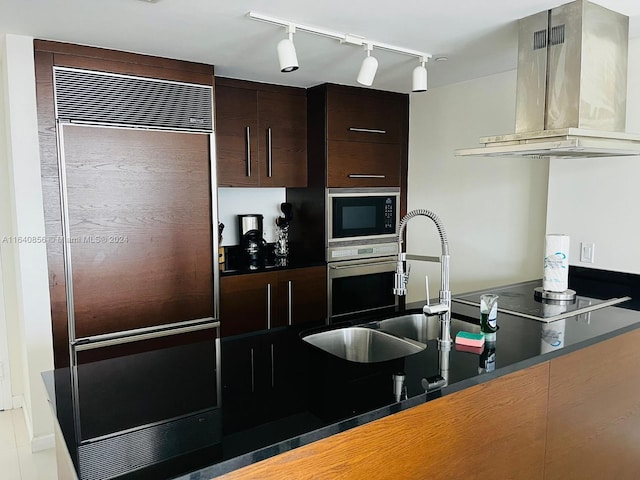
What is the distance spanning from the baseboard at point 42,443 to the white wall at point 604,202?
3279mm

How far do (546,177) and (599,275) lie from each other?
73 cm

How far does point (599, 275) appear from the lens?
9.03ft

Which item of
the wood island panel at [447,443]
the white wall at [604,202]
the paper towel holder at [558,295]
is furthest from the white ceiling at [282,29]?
the wood island panel at [447,443]

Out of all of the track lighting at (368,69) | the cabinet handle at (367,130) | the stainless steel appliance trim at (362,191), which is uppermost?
the track lighting at (368,69)

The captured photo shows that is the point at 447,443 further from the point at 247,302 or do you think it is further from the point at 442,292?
the point at 247,302

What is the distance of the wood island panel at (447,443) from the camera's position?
1171 mm

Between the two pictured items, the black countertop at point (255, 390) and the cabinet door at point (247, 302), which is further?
the cabinet door at point (247, 302)


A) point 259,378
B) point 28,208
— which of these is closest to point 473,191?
point 259,378

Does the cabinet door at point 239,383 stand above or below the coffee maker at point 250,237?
below

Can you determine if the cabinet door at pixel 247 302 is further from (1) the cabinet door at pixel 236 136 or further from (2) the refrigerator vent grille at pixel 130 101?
(2) the refrigerator vent grille at pixel 130 101

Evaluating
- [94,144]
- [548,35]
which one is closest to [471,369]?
[548,35]

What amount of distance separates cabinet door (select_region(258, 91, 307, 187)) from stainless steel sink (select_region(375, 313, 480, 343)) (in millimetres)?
1948

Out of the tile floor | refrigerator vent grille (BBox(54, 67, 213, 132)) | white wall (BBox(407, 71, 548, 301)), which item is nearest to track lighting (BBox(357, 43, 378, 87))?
refrigerator vent grille (BBox(54, 67, 213, 132))

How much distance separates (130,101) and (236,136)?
2.87 feet
